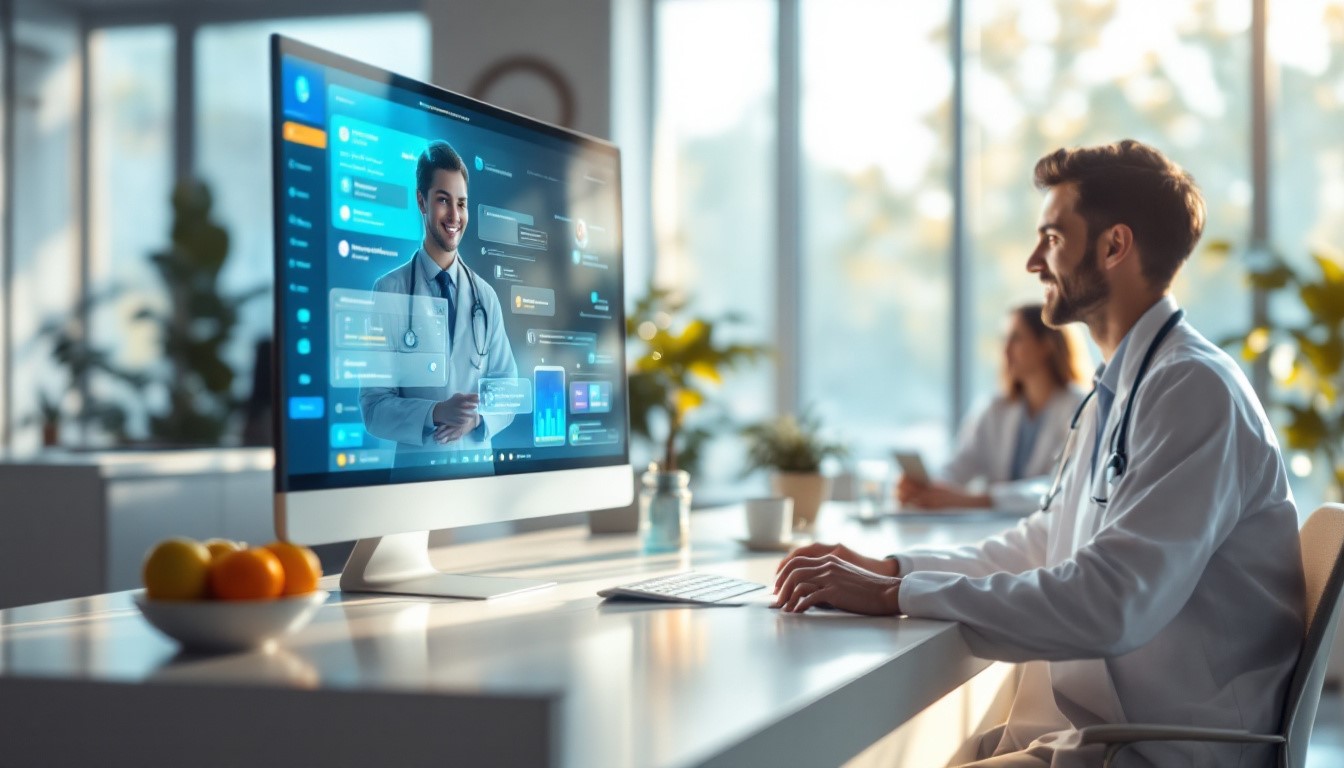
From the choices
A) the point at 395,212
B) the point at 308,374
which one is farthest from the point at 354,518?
the point at 395,212

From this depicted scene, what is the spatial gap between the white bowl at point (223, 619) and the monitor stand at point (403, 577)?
44 centimetres

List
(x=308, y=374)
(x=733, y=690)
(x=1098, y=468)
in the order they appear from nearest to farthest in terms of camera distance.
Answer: (x=733, y=690)
(x=308, y=374)
(x=1098, y=468)

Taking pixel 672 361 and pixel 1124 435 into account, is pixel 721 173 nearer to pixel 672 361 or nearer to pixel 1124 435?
pixel 672 361

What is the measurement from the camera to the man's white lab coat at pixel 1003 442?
412cm

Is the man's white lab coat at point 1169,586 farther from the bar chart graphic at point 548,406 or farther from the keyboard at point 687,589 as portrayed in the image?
the bar chart graphic at point 548,406

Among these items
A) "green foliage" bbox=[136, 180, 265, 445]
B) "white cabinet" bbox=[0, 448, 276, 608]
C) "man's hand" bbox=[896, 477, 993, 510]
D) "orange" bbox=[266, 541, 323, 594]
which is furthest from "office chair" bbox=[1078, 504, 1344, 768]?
"green foliage" bbox=[136, 180, 265, 445]

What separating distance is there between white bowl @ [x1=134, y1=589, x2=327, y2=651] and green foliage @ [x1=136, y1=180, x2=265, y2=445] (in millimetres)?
5201

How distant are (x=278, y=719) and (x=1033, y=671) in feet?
4.19

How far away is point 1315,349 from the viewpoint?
474 cm

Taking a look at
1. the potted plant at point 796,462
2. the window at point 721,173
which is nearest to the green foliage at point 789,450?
the potted plant at point 796,462

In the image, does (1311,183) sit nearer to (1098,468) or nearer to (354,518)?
(1098,468)

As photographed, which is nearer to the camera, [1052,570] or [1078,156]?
[1052,570]

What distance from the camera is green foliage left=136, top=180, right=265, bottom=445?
6.10m

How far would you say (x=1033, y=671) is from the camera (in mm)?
1942
